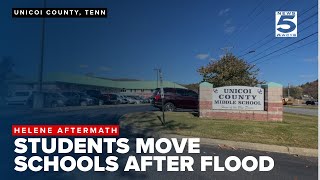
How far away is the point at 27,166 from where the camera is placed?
21.1 ft

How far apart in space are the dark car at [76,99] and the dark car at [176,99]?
12156 mm

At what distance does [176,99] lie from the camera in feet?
75.4

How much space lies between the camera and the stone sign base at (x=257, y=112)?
15547 millimetres

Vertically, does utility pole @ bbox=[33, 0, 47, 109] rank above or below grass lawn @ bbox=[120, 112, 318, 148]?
above

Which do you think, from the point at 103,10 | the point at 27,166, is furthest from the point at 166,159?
the point at 103,10

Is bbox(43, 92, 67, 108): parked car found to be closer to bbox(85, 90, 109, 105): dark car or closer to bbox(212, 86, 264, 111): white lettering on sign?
bbox(85, 90, 109, 105): dark car

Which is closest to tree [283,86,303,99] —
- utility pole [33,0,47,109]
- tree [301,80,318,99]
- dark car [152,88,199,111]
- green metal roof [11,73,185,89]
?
tree [301,80,318,99]

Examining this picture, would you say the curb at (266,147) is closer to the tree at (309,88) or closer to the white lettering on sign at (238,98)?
the white lettering on sign at (238,98)

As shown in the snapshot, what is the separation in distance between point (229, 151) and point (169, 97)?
568 inches

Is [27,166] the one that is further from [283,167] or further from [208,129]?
[208,129]

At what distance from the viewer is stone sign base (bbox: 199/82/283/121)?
15547mm

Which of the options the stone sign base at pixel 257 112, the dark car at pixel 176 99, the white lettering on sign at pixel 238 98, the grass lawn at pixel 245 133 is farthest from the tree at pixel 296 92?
the grass lawn at pixel 245 133

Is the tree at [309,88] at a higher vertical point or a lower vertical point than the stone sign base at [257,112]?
higher

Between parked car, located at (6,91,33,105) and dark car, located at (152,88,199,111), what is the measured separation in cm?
1424
